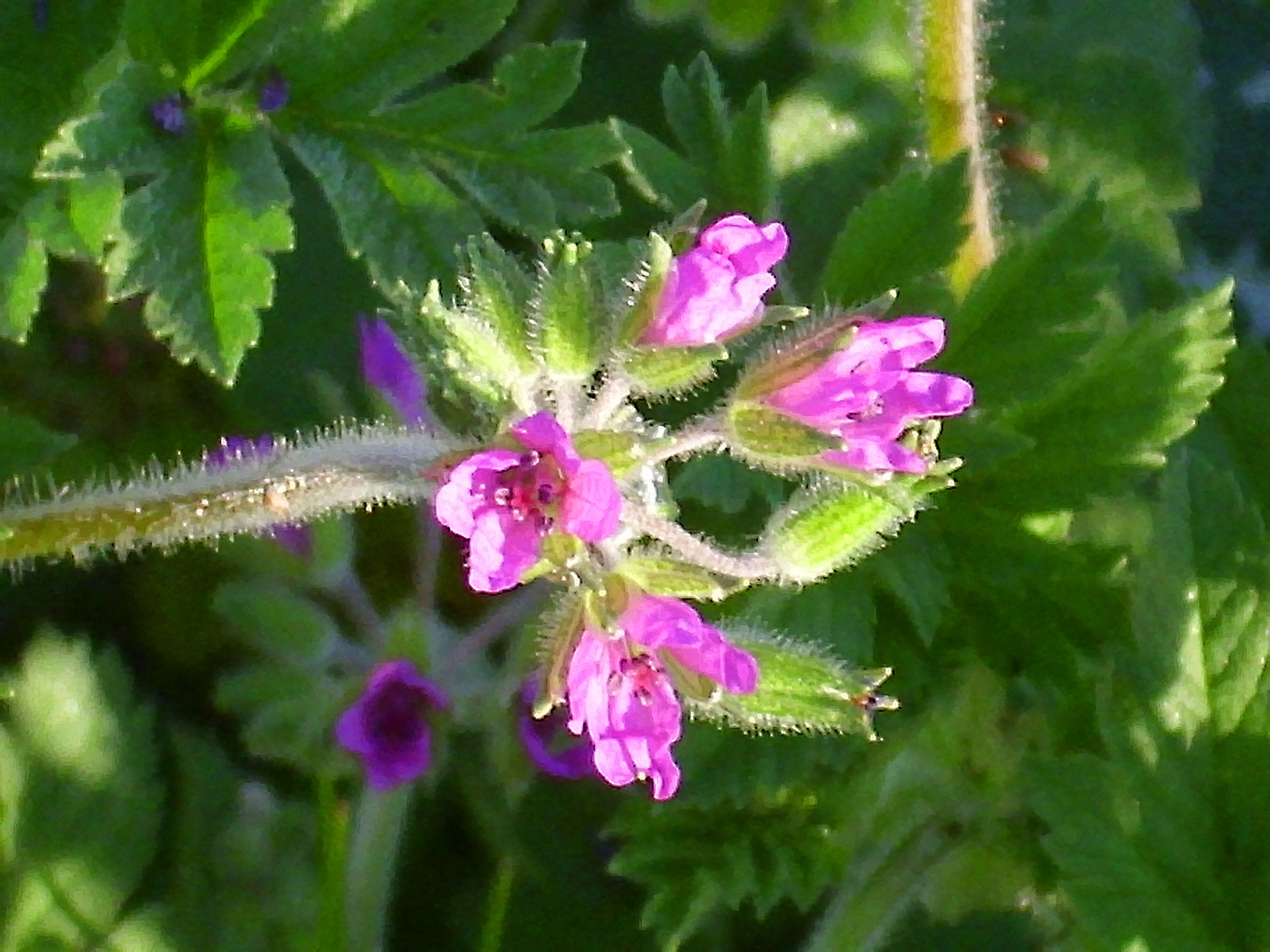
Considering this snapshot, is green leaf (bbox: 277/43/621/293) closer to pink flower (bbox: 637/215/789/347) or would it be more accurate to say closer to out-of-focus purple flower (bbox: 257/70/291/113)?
out-of-focus purple flower (bbox: 257/70/291/113)

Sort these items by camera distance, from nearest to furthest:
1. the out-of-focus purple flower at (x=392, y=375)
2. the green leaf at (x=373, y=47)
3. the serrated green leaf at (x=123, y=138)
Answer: the serrated green leaf at (x=123, y=138) < the green leaf at (x=373, y=47) < the out-of-focus purple flower at (x=392, y=375)

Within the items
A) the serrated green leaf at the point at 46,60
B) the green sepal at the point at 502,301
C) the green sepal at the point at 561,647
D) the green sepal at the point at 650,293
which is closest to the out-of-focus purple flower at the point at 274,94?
the serrated green leaf at the point at 46,60

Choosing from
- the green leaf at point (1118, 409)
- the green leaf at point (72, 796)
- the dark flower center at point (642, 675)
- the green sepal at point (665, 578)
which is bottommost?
the green leaf at point (72, 796)

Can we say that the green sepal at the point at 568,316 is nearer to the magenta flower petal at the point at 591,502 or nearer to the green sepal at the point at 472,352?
the green sepal at the point at 472,352

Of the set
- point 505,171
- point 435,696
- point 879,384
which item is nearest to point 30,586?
point 435,696

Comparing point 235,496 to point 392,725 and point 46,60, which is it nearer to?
point 392,725

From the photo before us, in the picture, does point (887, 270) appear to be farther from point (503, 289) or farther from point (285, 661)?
point (285, 661)

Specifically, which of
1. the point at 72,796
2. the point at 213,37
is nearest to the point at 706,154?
the point at 213,37

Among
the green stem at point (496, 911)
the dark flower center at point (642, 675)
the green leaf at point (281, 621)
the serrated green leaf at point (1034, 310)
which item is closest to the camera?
the dark flower center at point (642, 675)
